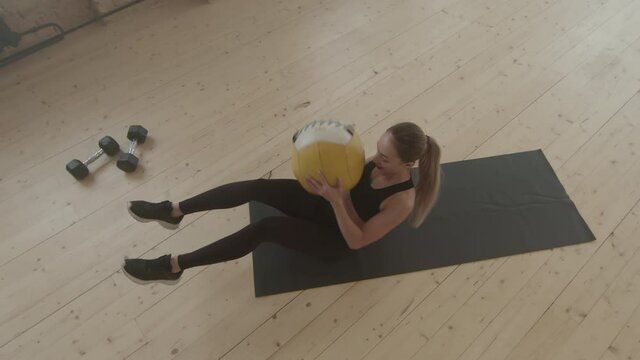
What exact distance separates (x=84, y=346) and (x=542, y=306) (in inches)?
73.3

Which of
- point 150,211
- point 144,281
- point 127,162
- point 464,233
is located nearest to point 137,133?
point 127,162

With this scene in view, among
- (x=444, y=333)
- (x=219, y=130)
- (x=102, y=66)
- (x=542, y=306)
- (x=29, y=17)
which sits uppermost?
(x=29, y=17)

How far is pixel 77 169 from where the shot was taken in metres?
2.06

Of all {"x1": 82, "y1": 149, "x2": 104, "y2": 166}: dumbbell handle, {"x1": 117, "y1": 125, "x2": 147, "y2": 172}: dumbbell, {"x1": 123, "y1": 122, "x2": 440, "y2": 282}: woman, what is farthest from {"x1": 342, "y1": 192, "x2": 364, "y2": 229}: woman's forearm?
{"x1": 82, "y1": 149, "x2": 104, "y2": 166}: dumbbell handle

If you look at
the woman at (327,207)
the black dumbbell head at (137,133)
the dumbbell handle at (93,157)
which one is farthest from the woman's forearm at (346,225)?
the dumbbell handle at (93,157)

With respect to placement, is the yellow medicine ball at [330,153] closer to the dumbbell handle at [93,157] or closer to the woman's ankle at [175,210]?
the woman's ankle at [175,210]

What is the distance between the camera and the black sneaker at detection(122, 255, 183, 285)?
1.60 metres

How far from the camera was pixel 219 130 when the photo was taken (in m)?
2.33

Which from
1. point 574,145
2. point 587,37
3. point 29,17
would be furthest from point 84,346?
point 587,37

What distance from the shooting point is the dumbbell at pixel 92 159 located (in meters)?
2.06

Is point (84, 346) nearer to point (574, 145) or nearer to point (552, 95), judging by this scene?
point (574, 145)

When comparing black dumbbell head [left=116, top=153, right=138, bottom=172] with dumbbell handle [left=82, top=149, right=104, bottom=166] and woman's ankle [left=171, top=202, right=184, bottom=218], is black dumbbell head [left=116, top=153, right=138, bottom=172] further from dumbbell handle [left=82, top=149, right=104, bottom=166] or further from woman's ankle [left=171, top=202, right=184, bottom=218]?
woman's ankle [left=171, top=202, right=184, bottom=218]

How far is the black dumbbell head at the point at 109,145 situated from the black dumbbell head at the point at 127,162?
103mm

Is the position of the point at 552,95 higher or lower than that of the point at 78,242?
lower
